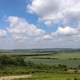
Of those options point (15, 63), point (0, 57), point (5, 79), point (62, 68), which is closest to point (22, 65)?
point (15, 63)

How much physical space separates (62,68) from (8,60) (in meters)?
25.7

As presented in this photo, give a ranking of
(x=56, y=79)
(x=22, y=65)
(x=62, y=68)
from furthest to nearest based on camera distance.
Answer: (x=22, y=65)
(x=62, y=68)
(x=56, y=79)

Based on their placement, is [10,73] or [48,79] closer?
[48,79]

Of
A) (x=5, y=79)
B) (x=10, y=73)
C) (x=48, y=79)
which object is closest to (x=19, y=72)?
(x=10, y=73)

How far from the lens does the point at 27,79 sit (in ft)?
233

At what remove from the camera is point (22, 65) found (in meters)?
112

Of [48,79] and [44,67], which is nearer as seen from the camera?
[48,79]

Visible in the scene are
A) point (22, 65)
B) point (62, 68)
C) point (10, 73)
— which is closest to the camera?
point (10, 73)

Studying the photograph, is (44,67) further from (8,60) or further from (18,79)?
(18,79)

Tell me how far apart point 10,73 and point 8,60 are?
25191 millimetres

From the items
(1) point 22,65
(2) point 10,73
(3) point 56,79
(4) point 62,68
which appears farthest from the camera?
(1) point 22,65

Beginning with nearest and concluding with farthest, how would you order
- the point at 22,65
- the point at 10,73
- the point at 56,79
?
the point at 56,79 < the point at 10,73 < the point at 22,65

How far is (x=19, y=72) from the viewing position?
3516 inches

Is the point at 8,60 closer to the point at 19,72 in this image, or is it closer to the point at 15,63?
the point at 15,63
